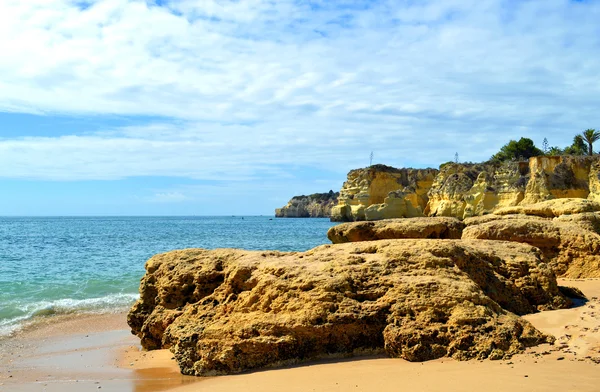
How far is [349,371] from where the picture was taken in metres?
5.00

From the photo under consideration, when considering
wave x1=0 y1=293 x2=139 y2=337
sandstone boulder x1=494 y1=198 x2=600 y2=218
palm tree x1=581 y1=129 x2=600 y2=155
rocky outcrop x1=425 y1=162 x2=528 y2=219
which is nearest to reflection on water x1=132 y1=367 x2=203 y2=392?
wave x1=0 y1=293 x2=139 y2=337

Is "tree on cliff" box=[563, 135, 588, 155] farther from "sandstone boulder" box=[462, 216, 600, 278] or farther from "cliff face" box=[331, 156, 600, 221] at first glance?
"sandstone boulder" box=[462, 216, 600, 278]

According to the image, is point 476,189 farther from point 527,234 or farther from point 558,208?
point 527,234

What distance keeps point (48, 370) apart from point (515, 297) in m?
6.05

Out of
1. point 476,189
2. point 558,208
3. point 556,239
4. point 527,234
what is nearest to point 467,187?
point 476,189

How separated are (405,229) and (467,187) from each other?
132ft

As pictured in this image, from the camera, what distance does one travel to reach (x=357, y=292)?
5.79 metres

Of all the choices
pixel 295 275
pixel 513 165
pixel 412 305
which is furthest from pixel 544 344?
pixel 513 165

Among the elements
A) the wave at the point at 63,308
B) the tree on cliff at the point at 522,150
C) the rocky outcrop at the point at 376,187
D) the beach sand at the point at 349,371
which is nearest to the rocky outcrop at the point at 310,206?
the rocky outcrop at the point at 376,187

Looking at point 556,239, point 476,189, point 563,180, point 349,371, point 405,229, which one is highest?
point 563,180

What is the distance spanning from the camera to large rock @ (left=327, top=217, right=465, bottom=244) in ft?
34.2

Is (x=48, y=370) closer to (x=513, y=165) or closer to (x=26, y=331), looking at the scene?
(x=26, y=331)

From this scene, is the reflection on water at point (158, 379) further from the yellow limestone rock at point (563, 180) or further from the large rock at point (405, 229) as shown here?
the yellow limestone rock at point (563, 180)

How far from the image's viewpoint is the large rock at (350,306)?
17.3 ft
